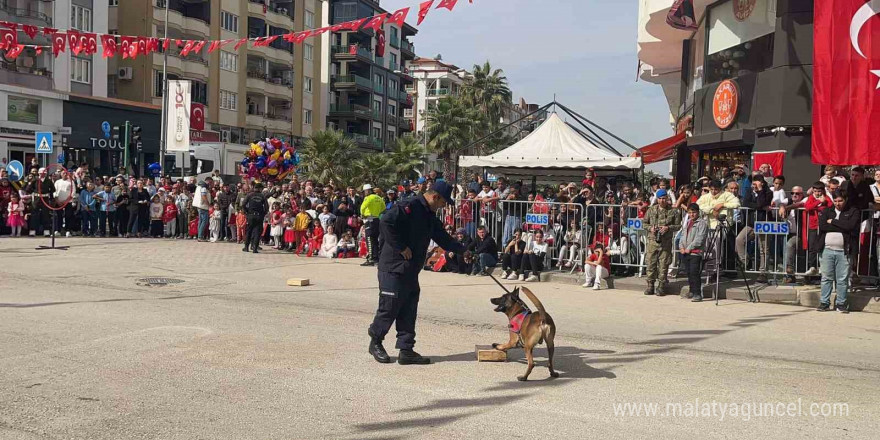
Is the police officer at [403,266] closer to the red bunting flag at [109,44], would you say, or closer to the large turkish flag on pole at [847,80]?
the large turkish flag on pole at [847,80]

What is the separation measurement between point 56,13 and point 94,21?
8.71 ft

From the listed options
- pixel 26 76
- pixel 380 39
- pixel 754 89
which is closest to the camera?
pixel 754 89

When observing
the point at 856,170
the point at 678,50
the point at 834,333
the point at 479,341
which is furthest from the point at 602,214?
the point at 678,50

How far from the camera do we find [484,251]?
15.4 m

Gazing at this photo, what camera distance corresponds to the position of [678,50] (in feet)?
89.5

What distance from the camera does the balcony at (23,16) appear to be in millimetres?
35000

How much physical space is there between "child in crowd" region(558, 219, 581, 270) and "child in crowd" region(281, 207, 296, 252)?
25.1 feet

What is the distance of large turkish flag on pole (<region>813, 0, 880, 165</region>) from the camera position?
13250 millimetres

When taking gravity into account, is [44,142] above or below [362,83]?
below

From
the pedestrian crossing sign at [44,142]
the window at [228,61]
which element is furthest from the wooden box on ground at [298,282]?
the window at [228,61]

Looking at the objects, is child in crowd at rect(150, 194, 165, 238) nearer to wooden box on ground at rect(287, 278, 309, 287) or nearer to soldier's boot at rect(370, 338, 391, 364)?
wooden box on ground at rect(287, 278, 309, 287)

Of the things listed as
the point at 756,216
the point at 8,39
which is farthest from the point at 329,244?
the point at 756,216

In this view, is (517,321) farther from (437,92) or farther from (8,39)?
(437,92)

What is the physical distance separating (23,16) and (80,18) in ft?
11.7
